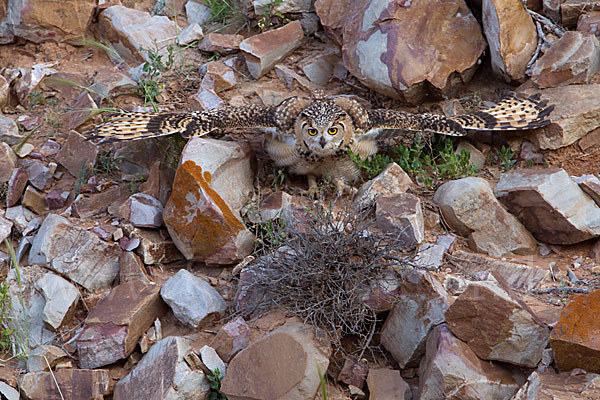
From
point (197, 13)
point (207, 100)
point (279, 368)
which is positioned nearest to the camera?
point (279, 368)

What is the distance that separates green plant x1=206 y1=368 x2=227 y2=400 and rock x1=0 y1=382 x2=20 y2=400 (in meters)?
1.22

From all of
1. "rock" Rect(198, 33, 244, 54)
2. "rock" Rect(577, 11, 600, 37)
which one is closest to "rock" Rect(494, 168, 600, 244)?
"rock" Rect(577, 11, 600, 37)

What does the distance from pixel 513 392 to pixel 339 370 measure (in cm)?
108

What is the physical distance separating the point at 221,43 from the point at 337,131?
7.99ft

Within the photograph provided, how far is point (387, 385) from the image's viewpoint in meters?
3.86

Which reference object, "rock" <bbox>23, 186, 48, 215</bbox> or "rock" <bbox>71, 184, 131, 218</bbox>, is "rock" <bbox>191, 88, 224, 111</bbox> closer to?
"rock" <bbox>71, 184, 131, 218</bbox>

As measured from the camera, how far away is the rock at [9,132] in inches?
236

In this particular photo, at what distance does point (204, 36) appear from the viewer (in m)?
7.13

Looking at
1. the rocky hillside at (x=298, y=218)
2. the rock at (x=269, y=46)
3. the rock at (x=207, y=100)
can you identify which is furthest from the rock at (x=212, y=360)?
the rock at (x=269, y=46)

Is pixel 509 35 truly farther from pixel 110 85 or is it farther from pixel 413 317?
pixel 110 85

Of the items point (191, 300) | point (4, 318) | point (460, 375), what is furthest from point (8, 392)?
point (460, 375)

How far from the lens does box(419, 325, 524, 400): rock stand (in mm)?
3486

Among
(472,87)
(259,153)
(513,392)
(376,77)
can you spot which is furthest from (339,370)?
(472,87)

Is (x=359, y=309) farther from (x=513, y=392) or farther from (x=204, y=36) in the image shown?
(x=204, y=36)
